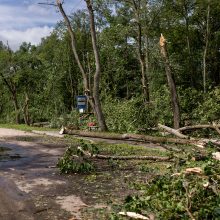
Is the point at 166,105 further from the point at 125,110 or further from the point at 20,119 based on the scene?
the point at 20,119

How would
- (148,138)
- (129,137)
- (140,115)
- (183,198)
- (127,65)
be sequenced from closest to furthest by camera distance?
(183,198) → (148,138) → (129,137) → (140,115) → (127,65)

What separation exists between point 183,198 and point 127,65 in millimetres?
36389

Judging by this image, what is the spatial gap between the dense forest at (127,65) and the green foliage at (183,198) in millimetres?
11796

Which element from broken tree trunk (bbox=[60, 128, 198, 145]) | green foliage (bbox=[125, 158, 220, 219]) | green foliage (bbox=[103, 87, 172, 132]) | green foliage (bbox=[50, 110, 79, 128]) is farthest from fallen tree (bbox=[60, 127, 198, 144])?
green foliage (bbox=[125, 158, 220, 219])

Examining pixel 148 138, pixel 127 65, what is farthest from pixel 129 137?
pixel 127 65

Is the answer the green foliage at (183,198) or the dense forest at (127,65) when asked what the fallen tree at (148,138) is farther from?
the green foliage at (183,198)

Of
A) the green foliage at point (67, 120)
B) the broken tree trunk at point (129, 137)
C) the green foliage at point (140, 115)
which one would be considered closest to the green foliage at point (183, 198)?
the broken tree trunk at point (129, 137)

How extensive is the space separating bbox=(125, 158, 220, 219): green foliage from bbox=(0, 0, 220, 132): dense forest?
1180 cm

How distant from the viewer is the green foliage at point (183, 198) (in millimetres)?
5938

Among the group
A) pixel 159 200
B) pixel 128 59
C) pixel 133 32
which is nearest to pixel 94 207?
pixel 159 200

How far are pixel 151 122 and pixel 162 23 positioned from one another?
20.8 m

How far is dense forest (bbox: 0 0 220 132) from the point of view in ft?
72.1

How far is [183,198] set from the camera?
21.2 feet

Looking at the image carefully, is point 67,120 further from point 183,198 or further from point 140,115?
point 183,198
